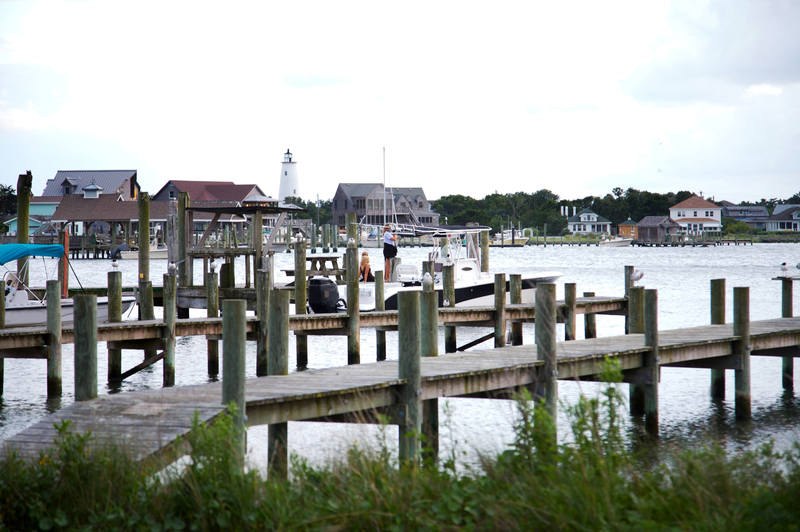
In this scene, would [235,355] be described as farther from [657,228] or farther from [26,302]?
[657,228]

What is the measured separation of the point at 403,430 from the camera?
7953 mm

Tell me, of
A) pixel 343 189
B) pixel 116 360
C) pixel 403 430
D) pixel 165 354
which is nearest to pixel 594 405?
pixel 403 430

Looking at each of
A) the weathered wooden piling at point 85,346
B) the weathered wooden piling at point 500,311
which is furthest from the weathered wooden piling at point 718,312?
the weathered wooden piling at point 85,346

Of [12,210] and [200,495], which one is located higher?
[12,210]

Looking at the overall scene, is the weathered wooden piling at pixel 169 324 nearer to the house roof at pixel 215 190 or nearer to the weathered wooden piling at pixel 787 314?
the weathered wooden piling at pixel 787 314

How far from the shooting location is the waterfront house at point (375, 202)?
112688 millimetres

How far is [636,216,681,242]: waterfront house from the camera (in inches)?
5059

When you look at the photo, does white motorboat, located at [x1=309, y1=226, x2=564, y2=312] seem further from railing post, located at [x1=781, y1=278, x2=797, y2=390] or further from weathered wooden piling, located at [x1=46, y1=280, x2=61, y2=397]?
weathered wooden piling, located at [x1=46, y1=280, x2=61, y2=397]

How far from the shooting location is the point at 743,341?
11539mm

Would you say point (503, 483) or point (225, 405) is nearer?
point (503, 483)

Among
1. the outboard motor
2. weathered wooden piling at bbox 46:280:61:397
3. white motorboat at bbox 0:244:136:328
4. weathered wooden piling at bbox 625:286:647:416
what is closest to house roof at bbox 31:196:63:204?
white motorboat at bbox 0:244:136:328

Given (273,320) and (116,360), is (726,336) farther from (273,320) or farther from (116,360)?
(116,360)

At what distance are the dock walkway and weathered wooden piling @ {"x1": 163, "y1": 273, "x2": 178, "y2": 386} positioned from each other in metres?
5.38

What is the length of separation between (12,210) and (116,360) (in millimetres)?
103602
